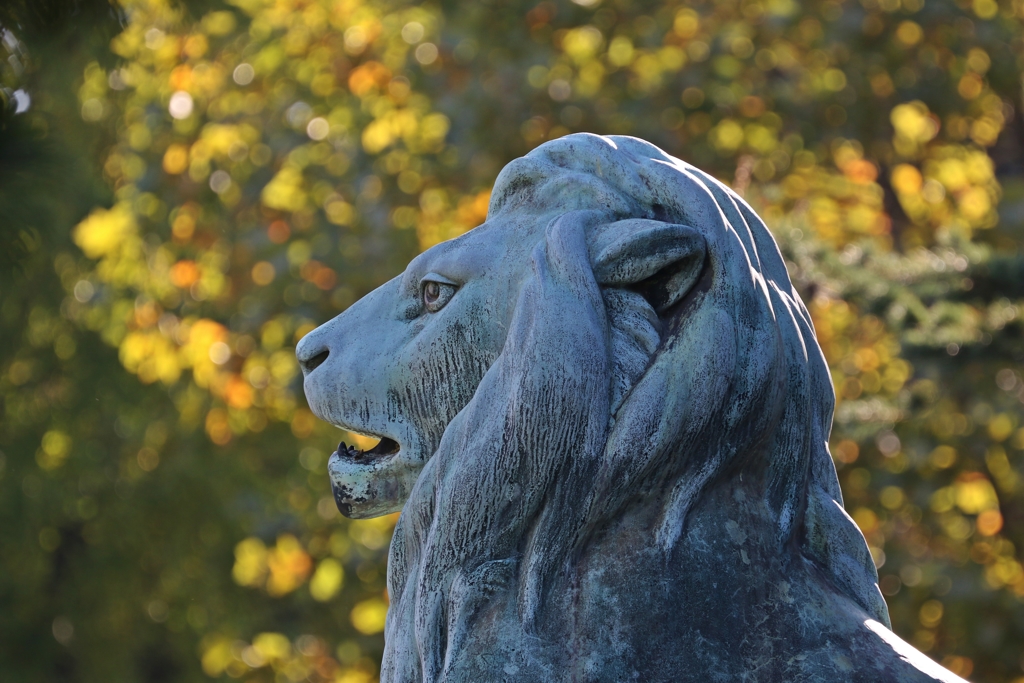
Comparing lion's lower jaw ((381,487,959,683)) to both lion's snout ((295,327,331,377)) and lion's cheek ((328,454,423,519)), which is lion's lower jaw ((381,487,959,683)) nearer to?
lion's cheek ((328,454,423,519))

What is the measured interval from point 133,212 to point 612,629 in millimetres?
6529

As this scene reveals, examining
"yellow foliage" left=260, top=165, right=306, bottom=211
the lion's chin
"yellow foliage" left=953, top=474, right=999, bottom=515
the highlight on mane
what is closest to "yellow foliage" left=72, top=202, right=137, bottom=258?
"yellow foliage" left=260, top=165, right=306, bottom=211

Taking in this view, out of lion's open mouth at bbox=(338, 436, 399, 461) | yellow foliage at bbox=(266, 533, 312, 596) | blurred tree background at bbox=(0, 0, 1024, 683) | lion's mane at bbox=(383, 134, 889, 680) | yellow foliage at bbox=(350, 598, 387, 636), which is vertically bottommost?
yellow foliage at bbox=(350, 598, 387, 636)

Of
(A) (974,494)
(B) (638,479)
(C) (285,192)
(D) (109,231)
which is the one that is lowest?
(A) (974,494)

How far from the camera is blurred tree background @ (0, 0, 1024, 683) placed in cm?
659

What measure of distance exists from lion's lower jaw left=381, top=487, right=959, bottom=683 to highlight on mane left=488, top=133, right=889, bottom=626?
1.6 inches

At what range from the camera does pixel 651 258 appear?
5.78 ft

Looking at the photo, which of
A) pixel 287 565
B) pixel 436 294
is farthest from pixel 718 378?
pixel 287 565

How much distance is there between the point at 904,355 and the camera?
4.91m

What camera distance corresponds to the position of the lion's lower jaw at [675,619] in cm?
164

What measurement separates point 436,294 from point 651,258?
38cm

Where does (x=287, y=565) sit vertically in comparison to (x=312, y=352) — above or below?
below

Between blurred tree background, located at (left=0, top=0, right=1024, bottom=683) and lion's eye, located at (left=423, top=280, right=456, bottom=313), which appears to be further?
blurred tree background, located at (left=0, top=0, right=1024, bottom=683)

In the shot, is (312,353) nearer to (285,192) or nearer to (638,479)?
(638,479)
